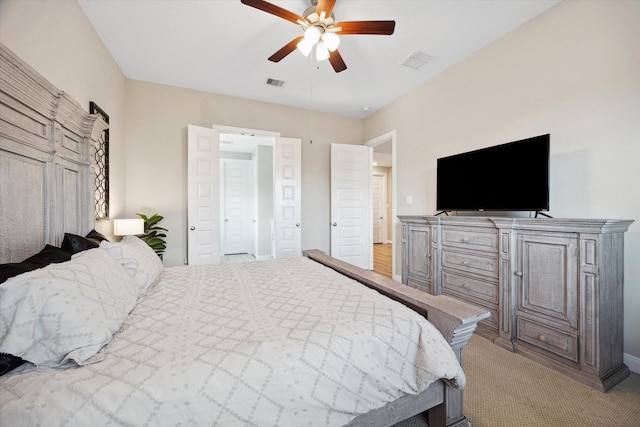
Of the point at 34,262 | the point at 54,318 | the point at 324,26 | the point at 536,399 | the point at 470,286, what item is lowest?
the point at 536,399

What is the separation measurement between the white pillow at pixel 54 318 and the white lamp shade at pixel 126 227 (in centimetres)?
199

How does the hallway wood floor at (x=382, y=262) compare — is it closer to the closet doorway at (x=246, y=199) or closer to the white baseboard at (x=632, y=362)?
the closet doorway at (x=246, y=199)

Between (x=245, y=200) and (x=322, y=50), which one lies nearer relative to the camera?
(x=322, y=50)

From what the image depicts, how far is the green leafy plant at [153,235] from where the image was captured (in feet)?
11.0

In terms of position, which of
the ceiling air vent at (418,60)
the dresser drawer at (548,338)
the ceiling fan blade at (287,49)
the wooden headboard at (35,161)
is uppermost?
the ceiling air vent at (418,60)

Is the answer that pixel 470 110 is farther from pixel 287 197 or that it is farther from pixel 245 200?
pixel 245 200


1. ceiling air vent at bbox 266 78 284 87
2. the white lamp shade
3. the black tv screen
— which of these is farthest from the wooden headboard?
the black tv screen

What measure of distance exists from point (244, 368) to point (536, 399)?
185 centimetres

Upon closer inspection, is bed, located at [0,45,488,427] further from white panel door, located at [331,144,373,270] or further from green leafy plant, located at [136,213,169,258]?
white panel door, located at [331,144,373,270]

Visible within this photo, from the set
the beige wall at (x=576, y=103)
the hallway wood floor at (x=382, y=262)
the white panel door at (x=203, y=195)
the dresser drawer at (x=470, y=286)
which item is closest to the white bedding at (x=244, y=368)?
the dresser drawer at (x=470, y=286)

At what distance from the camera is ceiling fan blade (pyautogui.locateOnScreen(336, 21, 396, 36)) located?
6.51 feet

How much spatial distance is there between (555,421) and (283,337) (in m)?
1.63

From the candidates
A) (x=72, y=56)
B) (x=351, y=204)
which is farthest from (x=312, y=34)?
(x=351, y=204)

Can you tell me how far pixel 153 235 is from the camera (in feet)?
11.3
